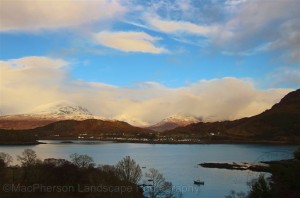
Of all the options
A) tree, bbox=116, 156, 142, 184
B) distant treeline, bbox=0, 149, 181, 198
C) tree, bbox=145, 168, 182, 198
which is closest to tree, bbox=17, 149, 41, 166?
distant treeline, bbox=0, 149, 181, 198

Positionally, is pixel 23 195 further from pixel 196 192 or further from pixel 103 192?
pixel 196 192

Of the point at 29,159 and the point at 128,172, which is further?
the point at 29,159

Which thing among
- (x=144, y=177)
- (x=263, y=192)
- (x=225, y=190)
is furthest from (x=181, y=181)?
(x=263, y=192)

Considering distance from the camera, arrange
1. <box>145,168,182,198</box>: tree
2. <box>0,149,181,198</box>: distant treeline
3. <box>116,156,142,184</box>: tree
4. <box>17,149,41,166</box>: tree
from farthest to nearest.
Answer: <box>17,149,41,166</box>: tree
<box>116,156,142,184</box>: tree
<box>145,168,182,198</box>: tree
<box>0,149,181,198</box>: distant treeline

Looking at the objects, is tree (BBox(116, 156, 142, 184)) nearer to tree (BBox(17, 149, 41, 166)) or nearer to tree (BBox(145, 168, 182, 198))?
tree (BBox(145, 168, 182, 198))

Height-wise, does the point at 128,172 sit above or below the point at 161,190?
above

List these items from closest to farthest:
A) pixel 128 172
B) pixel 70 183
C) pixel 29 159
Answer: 1. pixel 70 183
2. pixel 128 172
3. pixel 29 159

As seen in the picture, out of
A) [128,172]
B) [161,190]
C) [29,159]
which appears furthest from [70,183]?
[29,159]

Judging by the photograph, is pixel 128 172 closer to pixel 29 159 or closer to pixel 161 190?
pixel 161 190

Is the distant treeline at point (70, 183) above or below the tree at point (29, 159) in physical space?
below

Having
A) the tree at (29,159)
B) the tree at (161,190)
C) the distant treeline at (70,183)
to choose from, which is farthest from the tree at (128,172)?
the tree at (29,159)

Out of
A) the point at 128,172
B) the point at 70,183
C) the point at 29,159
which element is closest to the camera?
the point at 70,183

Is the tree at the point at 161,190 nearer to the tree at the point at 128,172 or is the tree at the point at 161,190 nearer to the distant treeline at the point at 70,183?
the distant treeline at the point at 70,183

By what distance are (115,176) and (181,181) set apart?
1041 inches
